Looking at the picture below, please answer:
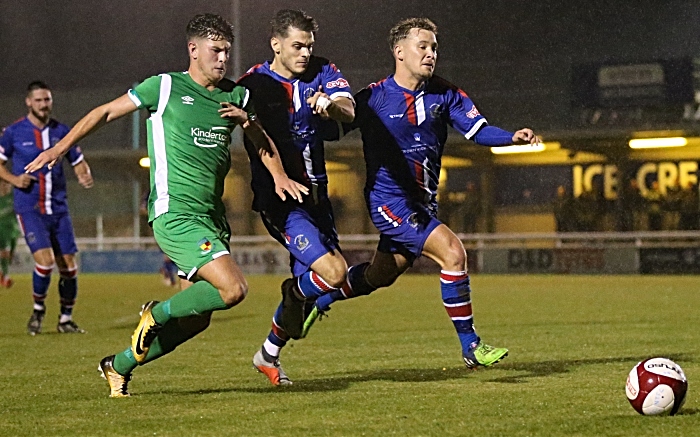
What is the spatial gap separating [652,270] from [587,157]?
18.1 feet

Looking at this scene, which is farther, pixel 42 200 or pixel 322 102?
pixel 42 200

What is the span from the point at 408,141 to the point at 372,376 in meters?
1.48

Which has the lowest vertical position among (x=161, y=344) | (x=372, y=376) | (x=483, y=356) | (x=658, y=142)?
(x=372, y=376)

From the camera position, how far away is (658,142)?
84.9 feet

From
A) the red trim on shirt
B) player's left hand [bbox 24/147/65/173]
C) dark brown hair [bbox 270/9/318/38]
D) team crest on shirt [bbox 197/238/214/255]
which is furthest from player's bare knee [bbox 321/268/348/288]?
player's left hand [bbox 24/147/65/173]

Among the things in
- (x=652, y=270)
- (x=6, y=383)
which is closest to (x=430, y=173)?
(x=6, y=383)

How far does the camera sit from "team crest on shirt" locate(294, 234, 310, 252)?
249 inches

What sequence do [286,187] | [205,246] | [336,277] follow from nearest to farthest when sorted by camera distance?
[205,246] < [286,187] < [336,277]

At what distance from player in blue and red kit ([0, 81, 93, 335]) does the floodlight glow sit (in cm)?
Result: 1804

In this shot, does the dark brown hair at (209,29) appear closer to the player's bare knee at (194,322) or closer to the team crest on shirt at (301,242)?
the team crest on shirt at (301,242)

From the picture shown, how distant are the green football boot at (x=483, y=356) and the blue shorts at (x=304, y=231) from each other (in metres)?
0.98

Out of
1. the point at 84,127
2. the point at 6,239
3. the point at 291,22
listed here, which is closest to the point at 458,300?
the point at 291,22

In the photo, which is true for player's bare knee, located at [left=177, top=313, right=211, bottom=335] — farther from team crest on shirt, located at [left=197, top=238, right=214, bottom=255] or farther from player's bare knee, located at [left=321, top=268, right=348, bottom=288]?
player's bare knee, located at [left=321, top=268, right=348, bottom=288]

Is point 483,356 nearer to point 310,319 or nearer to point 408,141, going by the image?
point 310,319
